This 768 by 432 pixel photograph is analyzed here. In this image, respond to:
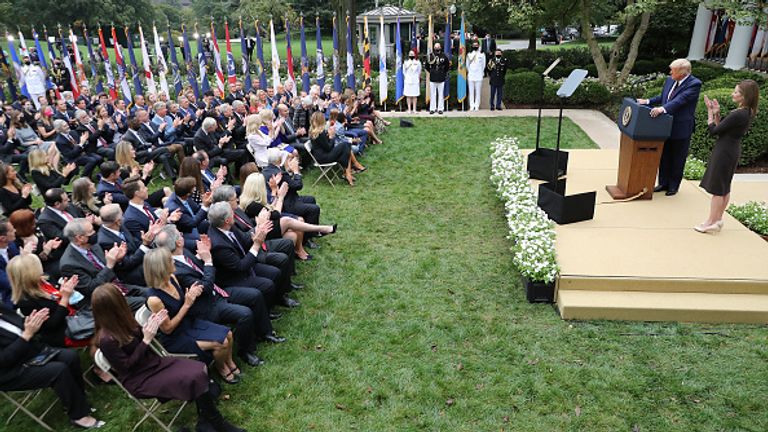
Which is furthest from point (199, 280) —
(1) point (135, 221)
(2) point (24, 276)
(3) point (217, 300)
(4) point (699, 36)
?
(4) point (699, 36)

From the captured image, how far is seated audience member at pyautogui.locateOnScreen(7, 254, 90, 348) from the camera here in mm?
3975

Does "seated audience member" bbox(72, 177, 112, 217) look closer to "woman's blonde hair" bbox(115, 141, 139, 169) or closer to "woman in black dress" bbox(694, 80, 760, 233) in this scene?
"woman's blonde hair" bbox(115, 141, 139, 169)

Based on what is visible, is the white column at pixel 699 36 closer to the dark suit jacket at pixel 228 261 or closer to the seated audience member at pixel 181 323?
the dark suit jacket at pixel 228 261

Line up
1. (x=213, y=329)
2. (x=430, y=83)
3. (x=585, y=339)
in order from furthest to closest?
(x=430, y=83)
(x=585, y=339)
(x=213, y=329)

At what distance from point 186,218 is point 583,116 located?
42.0 ft

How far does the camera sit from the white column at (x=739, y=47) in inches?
705

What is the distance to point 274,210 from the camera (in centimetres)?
644

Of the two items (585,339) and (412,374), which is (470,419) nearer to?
(412,374)

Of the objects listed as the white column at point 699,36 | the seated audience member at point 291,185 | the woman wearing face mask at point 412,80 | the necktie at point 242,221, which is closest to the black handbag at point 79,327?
the necktie at point 242,221

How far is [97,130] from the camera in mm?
10203

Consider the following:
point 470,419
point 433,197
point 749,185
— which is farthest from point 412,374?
point 749,185

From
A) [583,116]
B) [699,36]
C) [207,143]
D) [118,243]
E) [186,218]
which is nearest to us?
[118,243]

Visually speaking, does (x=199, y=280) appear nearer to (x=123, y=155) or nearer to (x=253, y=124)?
(x=123, y=155)

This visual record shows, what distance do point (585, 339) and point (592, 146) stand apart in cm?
793
